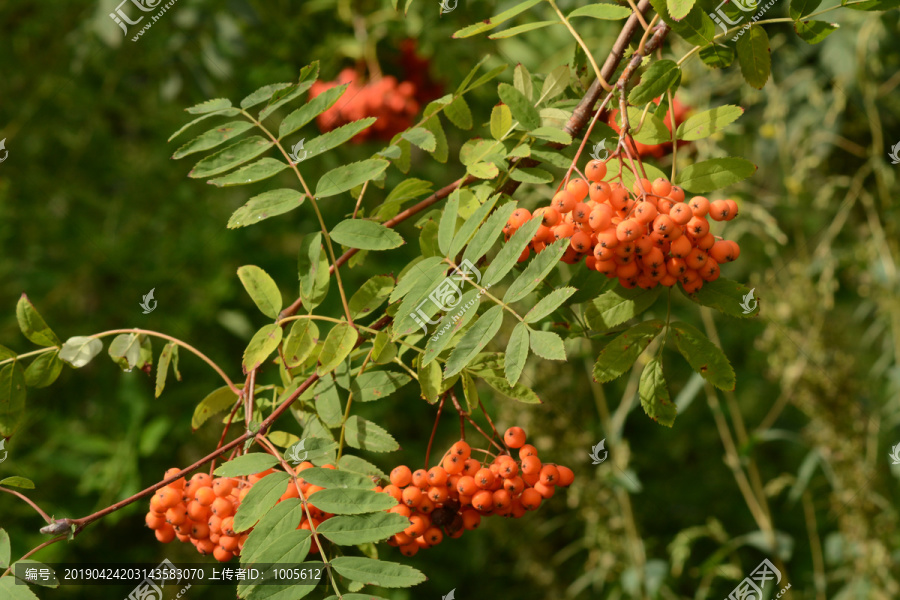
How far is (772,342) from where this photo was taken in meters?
2.28

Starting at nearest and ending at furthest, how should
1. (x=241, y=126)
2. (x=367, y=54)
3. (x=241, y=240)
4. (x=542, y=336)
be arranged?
(x=542, y=336) → (x=241, y=126) → (x=367, y=54) → (x=241, y=240)

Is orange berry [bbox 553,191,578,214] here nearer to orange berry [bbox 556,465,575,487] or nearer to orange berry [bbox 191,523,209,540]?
orange berry [bbox 556,465,575,487]

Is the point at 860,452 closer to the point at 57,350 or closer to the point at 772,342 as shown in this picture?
the point at 772,342

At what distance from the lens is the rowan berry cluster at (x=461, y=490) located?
1.04m

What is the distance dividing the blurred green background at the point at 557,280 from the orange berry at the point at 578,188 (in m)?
1.27

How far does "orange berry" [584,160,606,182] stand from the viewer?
96 cm

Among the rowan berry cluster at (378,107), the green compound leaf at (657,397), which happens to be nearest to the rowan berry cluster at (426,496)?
the green compound leaf at (657,397)

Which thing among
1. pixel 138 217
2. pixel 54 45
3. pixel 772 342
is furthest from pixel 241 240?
pixel 772 342

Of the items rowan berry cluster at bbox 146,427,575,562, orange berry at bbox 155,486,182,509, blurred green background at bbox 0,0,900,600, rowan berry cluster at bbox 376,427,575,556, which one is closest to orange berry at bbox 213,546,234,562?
rowan berry cluster at bbox 146,427,575,562

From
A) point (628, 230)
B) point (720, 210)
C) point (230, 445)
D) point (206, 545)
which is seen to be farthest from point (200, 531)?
point (720, 210)

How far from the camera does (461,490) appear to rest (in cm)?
104

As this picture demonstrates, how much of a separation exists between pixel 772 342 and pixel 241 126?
6.04 ft

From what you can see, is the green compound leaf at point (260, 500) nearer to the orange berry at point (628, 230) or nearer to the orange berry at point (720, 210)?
the orange berry at point (628, 230)

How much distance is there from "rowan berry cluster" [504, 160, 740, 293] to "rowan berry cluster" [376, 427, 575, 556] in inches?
12.8
